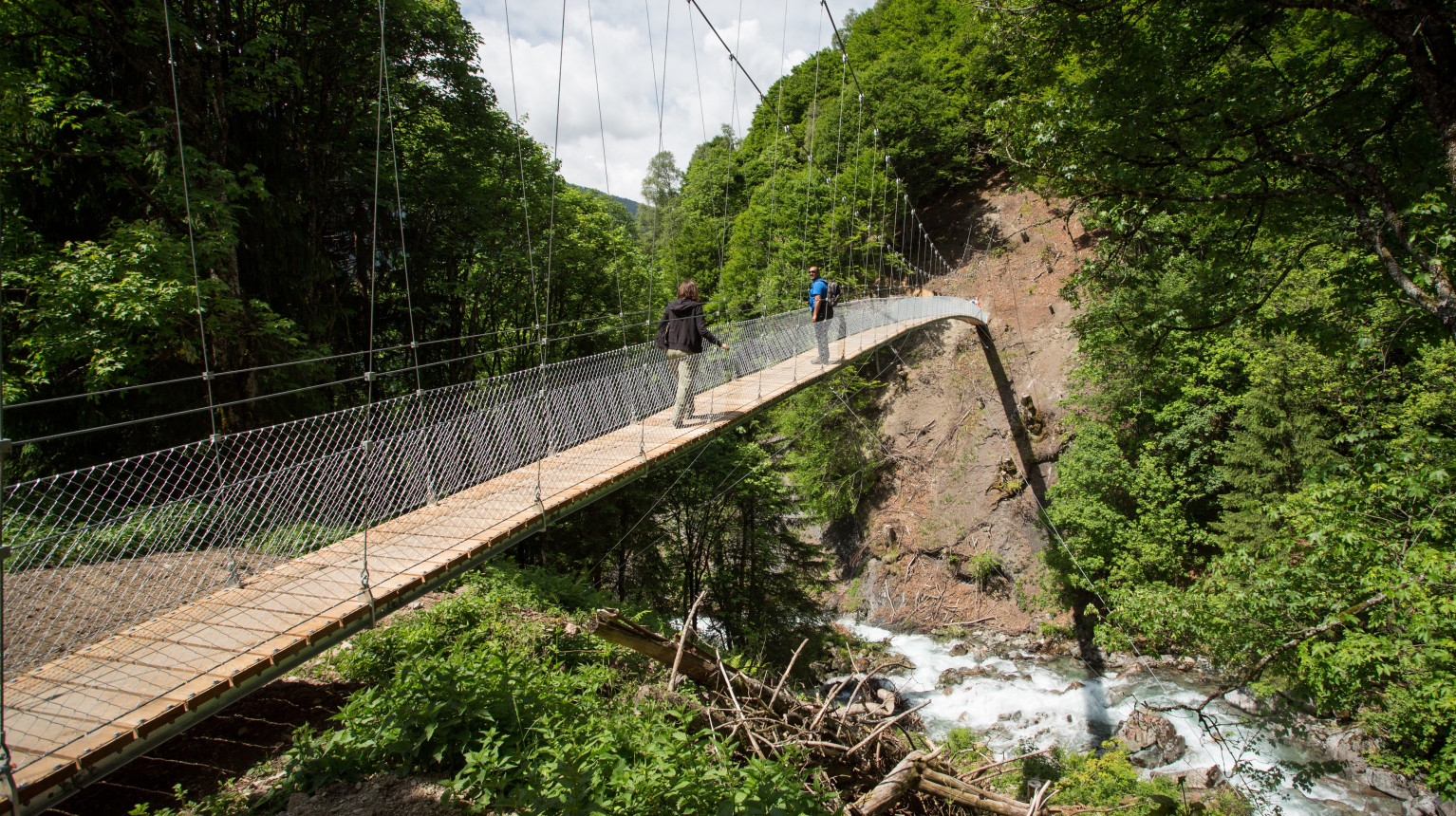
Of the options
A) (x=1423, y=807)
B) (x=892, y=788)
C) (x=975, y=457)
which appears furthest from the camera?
(x=975, y=457)

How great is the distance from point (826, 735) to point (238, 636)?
10.8 feet

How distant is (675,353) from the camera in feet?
16.8

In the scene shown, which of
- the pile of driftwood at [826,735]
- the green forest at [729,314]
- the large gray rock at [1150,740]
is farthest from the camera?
the large gray rock at [1150,740]

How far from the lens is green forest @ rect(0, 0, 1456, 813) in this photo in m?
3.40

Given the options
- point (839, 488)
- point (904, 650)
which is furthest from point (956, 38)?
point (904, 650)

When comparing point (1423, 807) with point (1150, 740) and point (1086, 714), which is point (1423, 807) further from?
point (1086, 714)

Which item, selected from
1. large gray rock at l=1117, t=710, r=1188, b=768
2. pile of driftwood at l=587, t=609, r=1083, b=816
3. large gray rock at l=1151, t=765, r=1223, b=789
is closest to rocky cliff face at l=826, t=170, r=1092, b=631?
large gray rock at l=1117, t=710, r=1188, b=768

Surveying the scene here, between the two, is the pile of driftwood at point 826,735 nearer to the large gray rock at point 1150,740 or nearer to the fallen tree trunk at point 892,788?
the fallen tree trunk at point 892,788

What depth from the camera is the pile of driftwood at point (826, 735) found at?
380 cm

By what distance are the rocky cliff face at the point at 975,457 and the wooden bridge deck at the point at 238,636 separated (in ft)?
37.0

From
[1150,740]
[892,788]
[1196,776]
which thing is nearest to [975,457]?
[1150,740]

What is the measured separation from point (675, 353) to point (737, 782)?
301cm

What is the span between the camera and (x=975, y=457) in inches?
631

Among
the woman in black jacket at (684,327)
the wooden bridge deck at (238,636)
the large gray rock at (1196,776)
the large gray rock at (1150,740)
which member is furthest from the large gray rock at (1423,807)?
the wooden bridge deck at (238,636)
